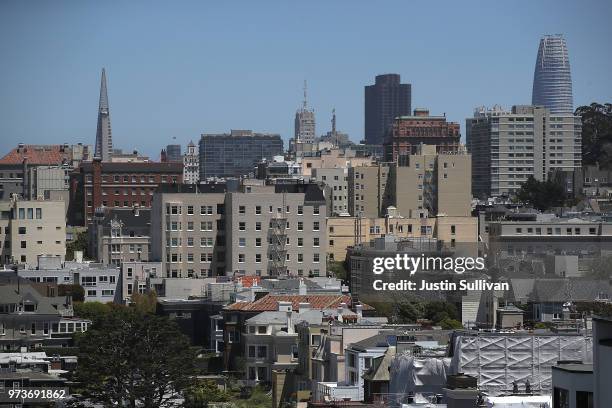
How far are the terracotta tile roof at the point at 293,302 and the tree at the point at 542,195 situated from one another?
7634 cm

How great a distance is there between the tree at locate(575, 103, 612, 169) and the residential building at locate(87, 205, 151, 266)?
236 ft

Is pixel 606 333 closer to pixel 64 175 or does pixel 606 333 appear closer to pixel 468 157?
pixel 468 157

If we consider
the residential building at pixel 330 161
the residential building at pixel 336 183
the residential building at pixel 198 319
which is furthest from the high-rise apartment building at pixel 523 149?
the residential building at pixel 198 319

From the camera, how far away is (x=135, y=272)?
3433 inches

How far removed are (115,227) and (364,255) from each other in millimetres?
17117

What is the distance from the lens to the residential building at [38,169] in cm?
14762

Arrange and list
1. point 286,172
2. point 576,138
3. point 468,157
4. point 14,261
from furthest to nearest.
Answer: point 576,138 → point 286,172 → point 468,157 → point 14,261

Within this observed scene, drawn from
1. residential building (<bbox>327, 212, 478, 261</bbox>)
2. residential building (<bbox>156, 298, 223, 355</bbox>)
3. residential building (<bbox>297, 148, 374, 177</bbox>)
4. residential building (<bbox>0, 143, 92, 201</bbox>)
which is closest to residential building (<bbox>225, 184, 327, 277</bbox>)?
residential building (<bbox>327, 212, 478, 261</bbox>)

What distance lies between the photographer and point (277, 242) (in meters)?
90.6

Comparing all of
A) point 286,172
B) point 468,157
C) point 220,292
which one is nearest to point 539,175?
point 286,172

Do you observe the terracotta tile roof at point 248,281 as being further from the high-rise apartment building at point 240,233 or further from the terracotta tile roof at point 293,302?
the high-rise apartment building at point 240,233

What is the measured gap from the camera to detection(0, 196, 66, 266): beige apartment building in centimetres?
9800

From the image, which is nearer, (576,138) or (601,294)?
(601,294)

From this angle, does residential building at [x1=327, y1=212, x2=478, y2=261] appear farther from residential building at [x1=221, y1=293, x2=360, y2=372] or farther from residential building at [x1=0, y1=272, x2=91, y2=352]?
residential building at [x1=221, y1=293, x2=360, y2=372]
